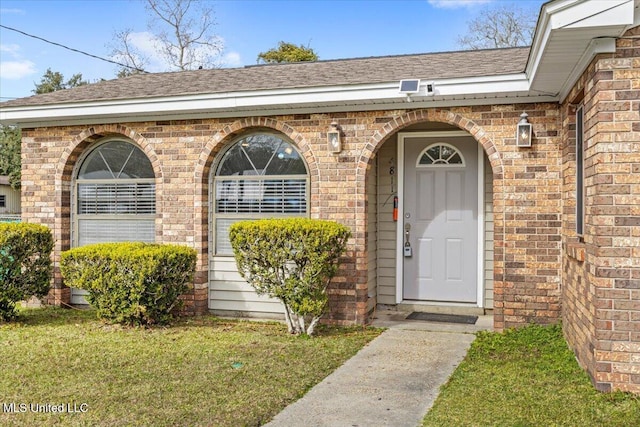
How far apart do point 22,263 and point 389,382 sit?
4773 mm

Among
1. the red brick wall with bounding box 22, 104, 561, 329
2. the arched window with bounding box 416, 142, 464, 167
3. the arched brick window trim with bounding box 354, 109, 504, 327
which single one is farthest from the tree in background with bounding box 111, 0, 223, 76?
the arched brick window trim with bounding box 354, 109, 504, 327

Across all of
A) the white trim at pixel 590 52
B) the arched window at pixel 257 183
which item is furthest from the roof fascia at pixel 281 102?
the white trim at pixel 590 52

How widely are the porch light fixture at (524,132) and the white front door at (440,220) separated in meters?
1.27

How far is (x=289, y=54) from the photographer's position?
20.8 meters

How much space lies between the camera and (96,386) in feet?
14.5

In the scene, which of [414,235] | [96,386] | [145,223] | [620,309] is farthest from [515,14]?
[96,386]

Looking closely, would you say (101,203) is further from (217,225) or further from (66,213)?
(217,225)

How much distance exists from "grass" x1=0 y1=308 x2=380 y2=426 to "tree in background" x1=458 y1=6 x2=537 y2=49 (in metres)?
16.2

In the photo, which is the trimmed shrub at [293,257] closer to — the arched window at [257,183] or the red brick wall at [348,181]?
the red brick wall at [348,181]

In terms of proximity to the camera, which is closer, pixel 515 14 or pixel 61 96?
pixel 61 96

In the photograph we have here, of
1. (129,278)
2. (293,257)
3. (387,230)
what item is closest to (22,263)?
(129,278)

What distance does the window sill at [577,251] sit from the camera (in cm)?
455

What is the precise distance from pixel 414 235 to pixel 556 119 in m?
2.33

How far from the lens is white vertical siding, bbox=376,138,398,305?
25.2ft
